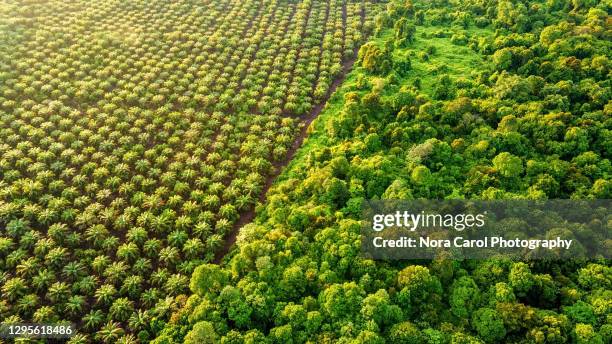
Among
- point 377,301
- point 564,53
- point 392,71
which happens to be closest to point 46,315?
point 377,301

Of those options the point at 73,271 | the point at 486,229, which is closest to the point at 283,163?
the point at 486,229

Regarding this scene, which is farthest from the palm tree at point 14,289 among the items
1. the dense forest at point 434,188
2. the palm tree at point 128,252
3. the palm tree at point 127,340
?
the dense forest at point 434,188

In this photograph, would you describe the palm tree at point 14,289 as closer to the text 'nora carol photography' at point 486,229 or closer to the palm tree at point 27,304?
the palm tree at point 27,304

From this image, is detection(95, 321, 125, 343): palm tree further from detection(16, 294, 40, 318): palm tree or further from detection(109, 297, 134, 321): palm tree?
detection(16, 294, 40, 318): palm tree

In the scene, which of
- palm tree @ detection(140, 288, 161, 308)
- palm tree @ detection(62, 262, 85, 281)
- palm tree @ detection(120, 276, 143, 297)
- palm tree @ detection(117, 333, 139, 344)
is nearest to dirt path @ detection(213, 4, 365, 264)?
palm tree @ detection(140, 288, 161, 308)

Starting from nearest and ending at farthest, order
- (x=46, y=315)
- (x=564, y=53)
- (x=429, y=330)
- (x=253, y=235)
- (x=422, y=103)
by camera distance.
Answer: (x=429, y=330) → (x=46, y=315) → (x=253, y=235) → (x=422, y=103) → (x=564, y=53)

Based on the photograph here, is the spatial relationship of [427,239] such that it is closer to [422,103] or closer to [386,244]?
[386,244]

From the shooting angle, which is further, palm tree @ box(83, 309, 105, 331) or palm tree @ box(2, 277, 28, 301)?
palm tree @ box(2, 277, 28, 301)
